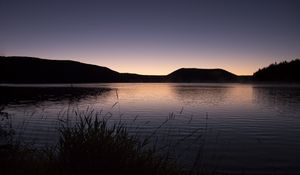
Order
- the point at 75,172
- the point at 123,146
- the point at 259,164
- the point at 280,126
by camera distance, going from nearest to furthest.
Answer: the point at 75,172 → the point at 123,146 → the point at 259,164 → the point at 280,126

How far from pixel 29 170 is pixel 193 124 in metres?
25.7

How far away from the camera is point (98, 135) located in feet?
23.3

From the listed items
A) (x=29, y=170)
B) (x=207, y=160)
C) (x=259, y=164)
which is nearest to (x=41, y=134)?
(x=207, y=160)

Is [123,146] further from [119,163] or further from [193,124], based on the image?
[193,124]

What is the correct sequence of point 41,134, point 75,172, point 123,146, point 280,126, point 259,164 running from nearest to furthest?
point 75,172, point 123,146, point 259,164, point 41,134, point 280,126

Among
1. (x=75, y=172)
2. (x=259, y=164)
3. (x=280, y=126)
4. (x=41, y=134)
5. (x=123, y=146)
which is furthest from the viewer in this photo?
(x=280, y=126)

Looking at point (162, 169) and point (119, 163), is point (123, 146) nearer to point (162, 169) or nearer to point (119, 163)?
point (119, 163)

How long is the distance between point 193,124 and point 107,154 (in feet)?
83.1

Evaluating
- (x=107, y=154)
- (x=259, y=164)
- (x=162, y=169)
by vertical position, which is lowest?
(x=259, y=164)

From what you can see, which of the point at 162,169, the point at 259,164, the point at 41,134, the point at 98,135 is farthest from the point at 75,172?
the point at 41,134

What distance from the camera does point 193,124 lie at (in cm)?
3133

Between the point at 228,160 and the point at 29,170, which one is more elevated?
the point at 29,170

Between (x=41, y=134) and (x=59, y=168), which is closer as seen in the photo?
(x=59, y=168)

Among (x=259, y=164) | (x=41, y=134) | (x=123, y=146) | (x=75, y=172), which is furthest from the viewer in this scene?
(x=41, y=134)
